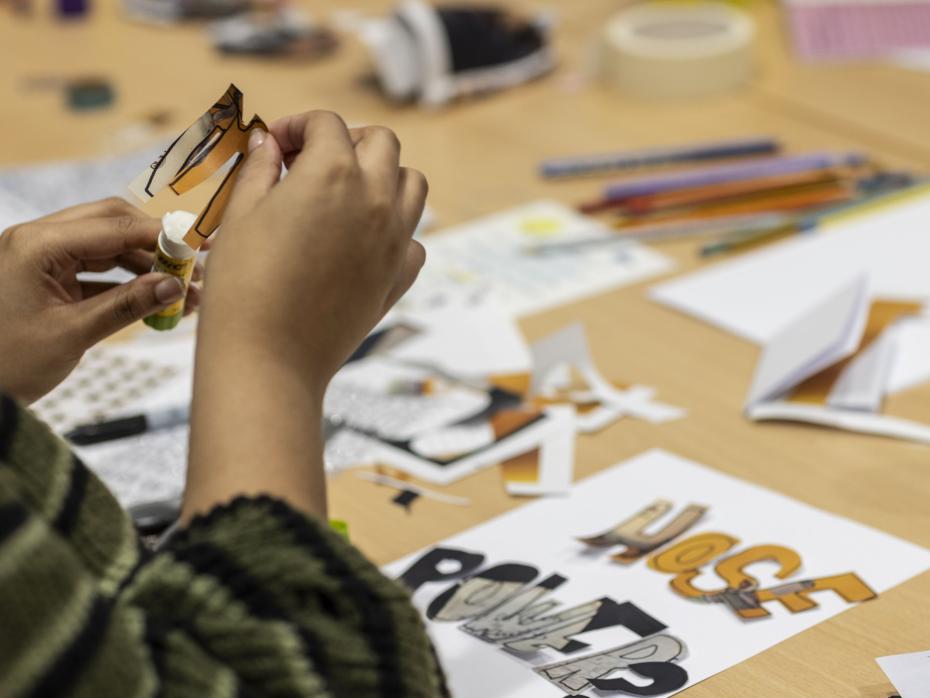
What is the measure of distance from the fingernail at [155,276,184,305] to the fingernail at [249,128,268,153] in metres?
0.09

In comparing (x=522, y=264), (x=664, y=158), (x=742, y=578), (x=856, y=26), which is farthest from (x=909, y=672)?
(x=856, y=26)

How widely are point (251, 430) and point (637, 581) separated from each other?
0.89 ft

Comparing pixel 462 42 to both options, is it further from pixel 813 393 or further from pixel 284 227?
pixel 284 227

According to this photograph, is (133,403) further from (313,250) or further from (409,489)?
(313,250)

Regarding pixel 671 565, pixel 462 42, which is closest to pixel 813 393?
pixel 671 565

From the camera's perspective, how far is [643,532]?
73 cm

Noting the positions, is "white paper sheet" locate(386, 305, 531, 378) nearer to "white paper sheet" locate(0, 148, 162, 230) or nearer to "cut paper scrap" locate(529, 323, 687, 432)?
"cut paper scrap" locate(529, 323, 687, 432)

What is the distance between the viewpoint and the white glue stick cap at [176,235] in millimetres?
655

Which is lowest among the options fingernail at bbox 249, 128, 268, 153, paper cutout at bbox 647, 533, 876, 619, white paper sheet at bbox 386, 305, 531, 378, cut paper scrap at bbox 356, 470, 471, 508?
cut paper scrap at bbox 356, 470, 471, 508

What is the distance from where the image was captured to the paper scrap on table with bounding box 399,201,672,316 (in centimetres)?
104

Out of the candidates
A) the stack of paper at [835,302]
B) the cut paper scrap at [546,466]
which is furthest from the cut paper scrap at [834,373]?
the cut paper scrap at [546,466]

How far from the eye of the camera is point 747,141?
123 cm

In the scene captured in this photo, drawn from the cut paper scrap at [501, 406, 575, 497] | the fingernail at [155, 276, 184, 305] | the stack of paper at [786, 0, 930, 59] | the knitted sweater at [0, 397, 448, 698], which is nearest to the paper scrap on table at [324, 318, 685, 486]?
the cut paper scrap at [501, 406, 575, 497]

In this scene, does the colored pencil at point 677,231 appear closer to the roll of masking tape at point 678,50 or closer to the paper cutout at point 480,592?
the roll of masking tape at point 678,50
